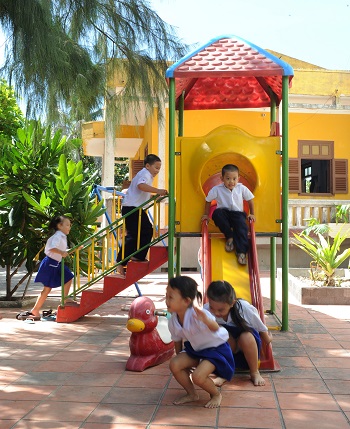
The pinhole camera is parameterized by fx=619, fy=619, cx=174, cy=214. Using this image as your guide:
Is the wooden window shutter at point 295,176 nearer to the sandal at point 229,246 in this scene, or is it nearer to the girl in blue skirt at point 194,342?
the sandal at point 229,246

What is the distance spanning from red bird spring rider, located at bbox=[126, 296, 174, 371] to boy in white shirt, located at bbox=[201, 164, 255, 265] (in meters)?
1.21

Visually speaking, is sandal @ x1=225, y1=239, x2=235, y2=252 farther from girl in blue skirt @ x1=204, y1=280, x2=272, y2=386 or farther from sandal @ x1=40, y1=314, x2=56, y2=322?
sandal @ x1=40, y1=314, x2=56, y2=322

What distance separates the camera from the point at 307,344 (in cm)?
591

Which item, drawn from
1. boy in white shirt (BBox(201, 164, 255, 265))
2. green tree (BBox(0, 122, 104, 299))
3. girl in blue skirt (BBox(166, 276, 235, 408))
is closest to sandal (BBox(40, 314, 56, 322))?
green tree (BBox(0, 122, 104, 299))

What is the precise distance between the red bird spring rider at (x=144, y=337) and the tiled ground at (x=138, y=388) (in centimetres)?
10

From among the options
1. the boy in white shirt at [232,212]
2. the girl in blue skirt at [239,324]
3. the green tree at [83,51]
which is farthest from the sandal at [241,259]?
the green tree at [83,51]

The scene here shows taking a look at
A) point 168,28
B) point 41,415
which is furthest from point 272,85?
point 41,415

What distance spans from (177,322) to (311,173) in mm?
13860

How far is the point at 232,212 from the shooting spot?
6.13 m

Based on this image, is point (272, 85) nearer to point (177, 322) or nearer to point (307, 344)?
point (307, 344)

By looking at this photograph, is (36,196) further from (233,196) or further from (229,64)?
(229,64)

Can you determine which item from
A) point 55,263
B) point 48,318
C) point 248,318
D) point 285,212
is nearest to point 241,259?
point 285,212

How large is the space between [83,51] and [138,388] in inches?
145

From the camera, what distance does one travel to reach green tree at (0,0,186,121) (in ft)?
18.3
